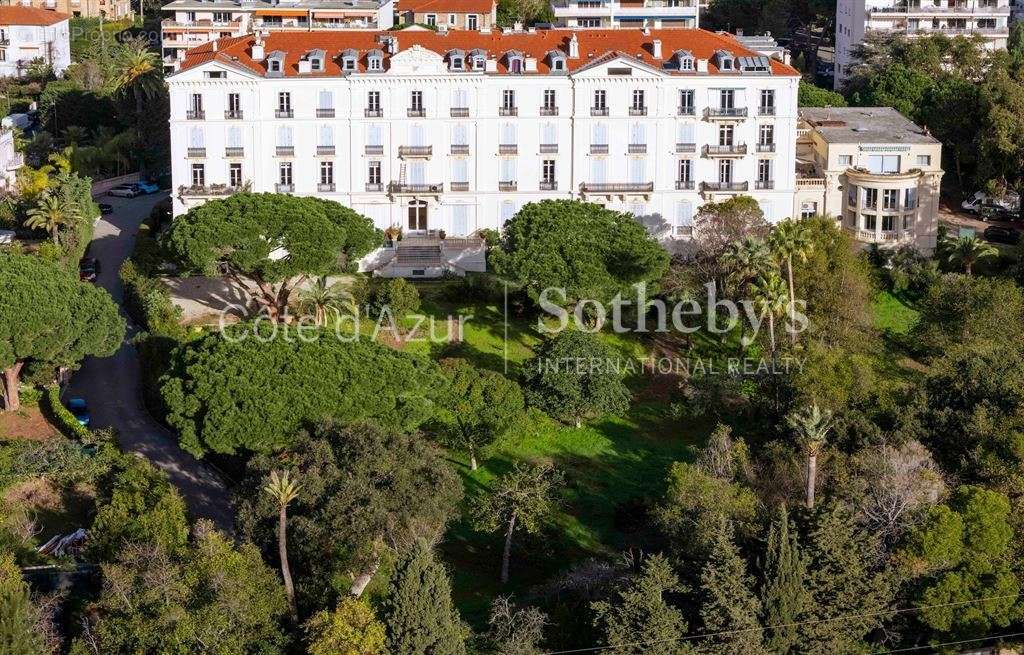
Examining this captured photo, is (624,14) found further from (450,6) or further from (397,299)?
(397,299)

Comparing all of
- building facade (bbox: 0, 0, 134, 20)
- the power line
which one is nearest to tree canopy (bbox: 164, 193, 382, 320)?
the power line

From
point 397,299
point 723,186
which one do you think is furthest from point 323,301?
point 723,186

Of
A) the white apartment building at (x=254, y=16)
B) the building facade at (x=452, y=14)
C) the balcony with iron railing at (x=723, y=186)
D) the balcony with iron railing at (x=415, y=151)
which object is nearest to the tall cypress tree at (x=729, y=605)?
the balcony with iron railing at (x=723, y=186)

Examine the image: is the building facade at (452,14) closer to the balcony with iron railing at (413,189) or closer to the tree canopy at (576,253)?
the balcony with iron railing at (413,189)

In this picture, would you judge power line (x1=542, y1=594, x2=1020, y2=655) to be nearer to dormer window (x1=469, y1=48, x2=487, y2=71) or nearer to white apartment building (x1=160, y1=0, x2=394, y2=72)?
dormer window (x1=469, y1=48, x2=487, y2=71)

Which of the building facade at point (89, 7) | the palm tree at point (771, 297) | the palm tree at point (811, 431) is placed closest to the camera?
the palm tree at point (811, 431)
